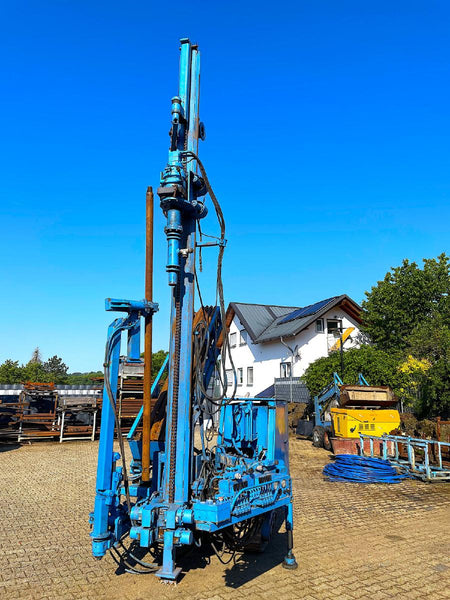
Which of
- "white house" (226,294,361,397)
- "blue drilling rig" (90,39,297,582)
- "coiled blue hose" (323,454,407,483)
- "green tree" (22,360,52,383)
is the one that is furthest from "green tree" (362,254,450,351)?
"green tree" (22,360,52,383)

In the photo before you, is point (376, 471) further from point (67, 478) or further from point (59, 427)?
point (59, 427)

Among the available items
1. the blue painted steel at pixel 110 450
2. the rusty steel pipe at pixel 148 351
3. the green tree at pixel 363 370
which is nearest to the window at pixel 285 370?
the green tree at pixel 363 370

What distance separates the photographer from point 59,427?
20516 mm

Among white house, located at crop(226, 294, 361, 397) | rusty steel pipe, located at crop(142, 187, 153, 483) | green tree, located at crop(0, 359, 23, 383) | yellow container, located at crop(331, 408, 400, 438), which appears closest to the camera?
rusty steel pipe, located at crop(142, 187, 153, 483)

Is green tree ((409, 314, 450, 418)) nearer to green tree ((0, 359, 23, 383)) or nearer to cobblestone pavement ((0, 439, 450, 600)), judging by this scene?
cobblestone pavement ((0, 439, 450, 600))

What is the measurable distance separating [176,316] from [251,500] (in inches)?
83.9

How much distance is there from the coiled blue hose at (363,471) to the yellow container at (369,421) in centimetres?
308

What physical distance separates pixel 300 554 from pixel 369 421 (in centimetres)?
936

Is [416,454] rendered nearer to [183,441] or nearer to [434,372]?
[434,372]

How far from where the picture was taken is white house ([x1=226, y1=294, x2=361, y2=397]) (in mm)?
28094

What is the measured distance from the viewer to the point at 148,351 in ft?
16.9

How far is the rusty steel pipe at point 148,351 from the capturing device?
5066mm

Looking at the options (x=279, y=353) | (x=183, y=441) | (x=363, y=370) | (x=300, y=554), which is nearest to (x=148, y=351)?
(x=183, y=441)

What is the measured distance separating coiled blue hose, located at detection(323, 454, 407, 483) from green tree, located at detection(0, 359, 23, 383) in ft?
170
